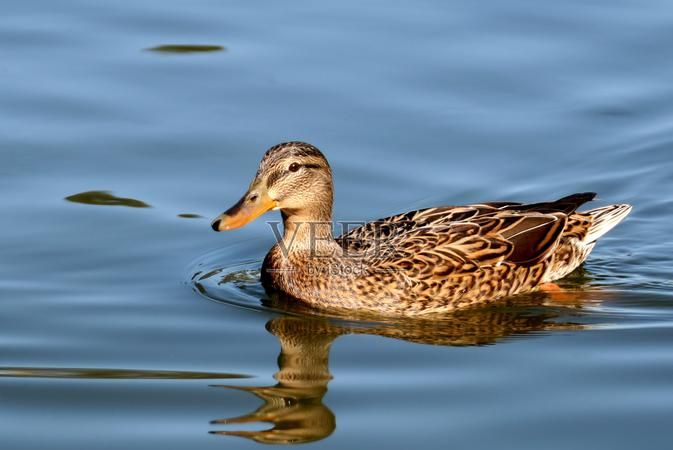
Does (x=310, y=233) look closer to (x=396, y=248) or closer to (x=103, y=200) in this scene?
(x=396, y=248)

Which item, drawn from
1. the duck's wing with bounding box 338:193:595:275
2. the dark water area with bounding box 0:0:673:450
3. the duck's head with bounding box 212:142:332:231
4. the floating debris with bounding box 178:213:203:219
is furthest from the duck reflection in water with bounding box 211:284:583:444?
the floating debris with bounding box 178:213:203:219

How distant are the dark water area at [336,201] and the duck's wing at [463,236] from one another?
1.51 ft

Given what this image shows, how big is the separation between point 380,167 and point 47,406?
17.9 feet

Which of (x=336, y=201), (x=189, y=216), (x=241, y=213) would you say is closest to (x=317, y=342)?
(x=241, y=213)

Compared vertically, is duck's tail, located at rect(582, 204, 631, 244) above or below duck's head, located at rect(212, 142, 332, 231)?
below

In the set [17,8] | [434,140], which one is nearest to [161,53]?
[17,8]

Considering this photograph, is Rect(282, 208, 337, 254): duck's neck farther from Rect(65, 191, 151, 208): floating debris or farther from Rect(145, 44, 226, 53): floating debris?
Rect(145, 44, 226, 53): floating debris

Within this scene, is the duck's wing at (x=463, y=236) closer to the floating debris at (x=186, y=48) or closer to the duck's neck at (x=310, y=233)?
the duck's neck at (x=310, y=233)

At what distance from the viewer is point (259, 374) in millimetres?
9055

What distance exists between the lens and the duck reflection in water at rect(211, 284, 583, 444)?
27.0 feet

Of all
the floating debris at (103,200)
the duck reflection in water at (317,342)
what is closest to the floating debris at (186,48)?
the floating debris at (103,200)

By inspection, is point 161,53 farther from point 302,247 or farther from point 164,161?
point 302,247

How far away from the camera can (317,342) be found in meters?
9.91

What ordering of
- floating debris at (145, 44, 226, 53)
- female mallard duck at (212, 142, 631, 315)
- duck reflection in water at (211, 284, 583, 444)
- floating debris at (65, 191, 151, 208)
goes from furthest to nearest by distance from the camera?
floating debris at (145, 44, 226, 53)
floating debris at (65, 191, 151, 208)
female mallard duck at (212, 142, 631, 315)
duck reflection in water at (211, 284, 583, 444)
